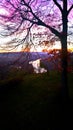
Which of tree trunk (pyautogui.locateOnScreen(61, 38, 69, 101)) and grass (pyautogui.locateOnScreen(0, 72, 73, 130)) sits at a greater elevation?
tree trunk (pyautogui.locateOnScreen(61, 38, 69, 101))

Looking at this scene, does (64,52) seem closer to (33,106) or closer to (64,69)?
(64,69)

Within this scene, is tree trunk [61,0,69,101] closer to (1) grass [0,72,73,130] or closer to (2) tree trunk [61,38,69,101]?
(2) tree trunk [61,38,69,101]

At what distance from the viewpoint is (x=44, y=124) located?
11.1 m

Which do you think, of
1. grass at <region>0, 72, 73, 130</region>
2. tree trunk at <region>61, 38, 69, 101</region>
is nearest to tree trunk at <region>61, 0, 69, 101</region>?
tree trunk at <region>61, 38, 69, 101</region>

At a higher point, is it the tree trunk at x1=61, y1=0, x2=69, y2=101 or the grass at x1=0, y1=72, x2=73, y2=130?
the tree trunk at x1=61, y1=0, x2=69, y2=101

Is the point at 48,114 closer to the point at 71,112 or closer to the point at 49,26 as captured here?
the point at 71,112

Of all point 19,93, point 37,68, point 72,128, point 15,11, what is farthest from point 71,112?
point 37,68

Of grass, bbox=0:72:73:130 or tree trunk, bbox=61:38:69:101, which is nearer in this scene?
grass, bbox=0:72:73:130

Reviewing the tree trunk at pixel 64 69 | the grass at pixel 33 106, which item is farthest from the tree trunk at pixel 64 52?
the grass at pixel 33 106

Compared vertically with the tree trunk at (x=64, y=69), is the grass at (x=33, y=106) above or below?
below

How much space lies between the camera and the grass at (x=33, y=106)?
1115 cm

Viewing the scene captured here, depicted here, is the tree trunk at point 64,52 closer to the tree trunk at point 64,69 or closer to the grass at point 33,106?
the tree trunk at point 64,69

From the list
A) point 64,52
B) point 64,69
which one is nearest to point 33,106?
point 64,69

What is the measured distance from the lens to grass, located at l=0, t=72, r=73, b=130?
36.6 ft
